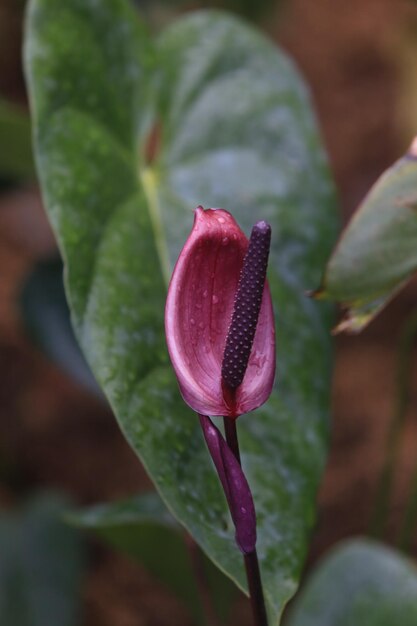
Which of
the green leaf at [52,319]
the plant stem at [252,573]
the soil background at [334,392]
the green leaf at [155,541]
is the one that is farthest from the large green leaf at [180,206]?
the soil background at [334,392]

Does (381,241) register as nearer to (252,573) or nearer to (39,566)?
(252,573)

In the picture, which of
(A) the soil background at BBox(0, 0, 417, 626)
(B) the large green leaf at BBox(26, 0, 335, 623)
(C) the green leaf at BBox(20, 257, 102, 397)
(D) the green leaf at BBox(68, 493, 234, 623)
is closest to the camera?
(B) the large green leaf at BBox(26, 0, 335, 623)

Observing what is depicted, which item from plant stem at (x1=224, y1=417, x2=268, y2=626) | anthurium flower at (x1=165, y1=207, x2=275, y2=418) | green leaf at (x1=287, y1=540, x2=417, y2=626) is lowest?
green leaf at (x1=287, y1=540, x2=417, y2=626)

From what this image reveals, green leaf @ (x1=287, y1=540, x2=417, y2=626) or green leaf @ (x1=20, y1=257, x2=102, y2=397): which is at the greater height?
green leaf @ (x1=20, y1=257, x2=102, y2=397)

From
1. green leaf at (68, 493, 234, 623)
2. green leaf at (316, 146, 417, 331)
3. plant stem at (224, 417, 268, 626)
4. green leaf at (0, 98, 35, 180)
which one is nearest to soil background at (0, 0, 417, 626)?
green leaf at (0, 98, 35, 180)

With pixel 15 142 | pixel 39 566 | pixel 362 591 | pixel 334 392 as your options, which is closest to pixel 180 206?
pixel 15 142

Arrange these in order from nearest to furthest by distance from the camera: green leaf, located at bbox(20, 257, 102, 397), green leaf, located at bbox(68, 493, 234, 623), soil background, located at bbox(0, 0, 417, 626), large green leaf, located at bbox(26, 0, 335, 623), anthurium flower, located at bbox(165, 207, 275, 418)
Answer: anthurium flower, located at bbox(165, 207, 275, 418) < large green leaf, located at bbox(26, 0, 335, 623) < green leaf, located at bbox(68, 493, 234, 623) < green leaf, located at bbox(20, 257, 102, 397) < soil background, located at bbox(0, 0, 417, 626)

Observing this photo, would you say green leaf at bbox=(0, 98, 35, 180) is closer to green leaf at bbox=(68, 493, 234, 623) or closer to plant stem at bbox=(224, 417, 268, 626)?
green leaf at bbox=(68, 493, 234, 623)
